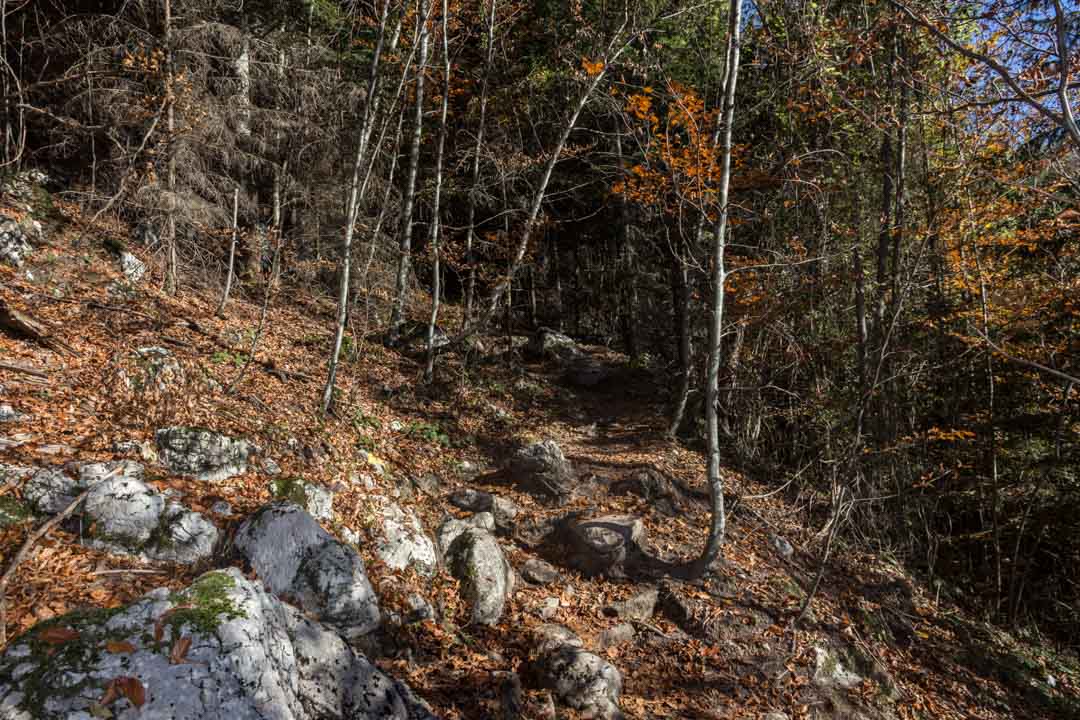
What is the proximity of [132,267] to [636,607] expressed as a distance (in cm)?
1000

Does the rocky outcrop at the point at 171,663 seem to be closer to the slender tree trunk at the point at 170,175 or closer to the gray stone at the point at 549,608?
the gray stone at the point at 549,608

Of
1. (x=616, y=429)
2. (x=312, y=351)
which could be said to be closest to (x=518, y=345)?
(x=616, y=429)

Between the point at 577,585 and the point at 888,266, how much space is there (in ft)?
30.7

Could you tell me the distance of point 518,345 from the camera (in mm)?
15422

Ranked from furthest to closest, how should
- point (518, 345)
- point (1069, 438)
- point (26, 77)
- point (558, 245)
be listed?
1. point (558, 245)
2. point (518, 345)
3. point (26, 77)
4. point (1069, 438)

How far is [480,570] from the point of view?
6379 mm

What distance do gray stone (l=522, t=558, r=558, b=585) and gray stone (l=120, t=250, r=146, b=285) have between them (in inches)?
317

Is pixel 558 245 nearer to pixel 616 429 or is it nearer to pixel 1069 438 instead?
pixel 616 429

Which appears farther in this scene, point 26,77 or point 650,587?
point 26,77

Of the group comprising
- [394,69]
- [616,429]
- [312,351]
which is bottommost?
[616,429]

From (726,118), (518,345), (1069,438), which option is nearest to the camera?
(726,118)

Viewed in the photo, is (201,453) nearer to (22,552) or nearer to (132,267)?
(22,552)

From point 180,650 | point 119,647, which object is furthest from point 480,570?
point 119,647

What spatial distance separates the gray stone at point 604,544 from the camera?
7.31m
